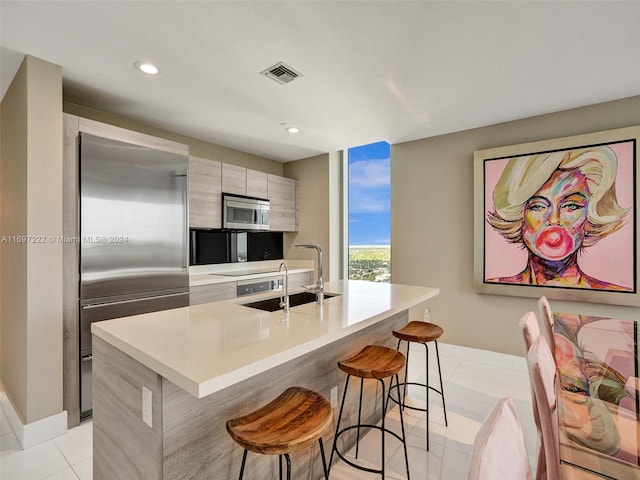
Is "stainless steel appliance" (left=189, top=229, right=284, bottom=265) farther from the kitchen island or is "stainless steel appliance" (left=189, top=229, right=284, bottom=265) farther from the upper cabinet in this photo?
the kitchen island

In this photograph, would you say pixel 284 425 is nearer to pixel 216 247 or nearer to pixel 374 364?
pixel 374 364

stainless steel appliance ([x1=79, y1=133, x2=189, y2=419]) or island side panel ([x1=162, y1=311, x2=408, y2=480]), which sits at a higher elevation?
stainless steel appliance ([x1=79, y1=133, x2=189, y2=419])

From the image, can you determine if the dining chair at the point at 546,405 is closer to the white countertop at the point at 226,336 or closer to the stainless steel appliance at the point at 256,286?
the white countertop at the point at 226,336

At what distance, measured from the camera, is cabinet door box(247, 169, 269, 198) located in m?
3.98

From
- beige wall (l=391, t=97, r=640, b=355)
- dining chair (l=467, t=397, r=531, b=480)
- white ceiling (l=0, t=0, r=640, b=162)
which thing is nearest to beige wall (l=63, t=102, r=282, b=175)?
white ceiling (l=0, t=0, r=640, b=162)

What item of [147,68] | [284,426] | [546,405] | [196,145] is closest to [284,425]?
[284,426]

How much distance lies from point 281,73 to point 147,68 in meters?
0.94

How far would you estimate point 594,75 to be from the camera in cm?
232

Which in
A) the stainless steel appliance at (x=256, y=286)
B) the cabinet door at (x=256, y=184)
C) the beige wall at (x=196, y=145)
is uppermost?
the beige wall at (x=196, y=145)

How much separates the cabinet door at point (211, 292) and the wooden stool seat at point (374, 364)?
1896mm

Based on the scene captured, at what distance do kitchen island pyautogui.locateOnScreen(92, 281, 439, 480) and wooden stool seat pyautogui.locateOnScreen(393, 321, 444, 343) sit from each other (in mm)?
554

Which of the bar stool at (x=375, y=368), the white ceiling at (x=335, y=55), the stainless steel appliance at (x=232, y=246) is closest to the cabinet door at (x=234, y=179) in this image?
the stainless steel appliance at (x=232, y=246)

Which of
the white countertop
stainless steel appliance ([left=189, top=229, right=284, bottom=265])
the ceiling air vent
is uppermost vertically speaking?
the ceiling air vent

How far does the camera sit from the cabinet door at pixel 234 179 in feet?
12.1
